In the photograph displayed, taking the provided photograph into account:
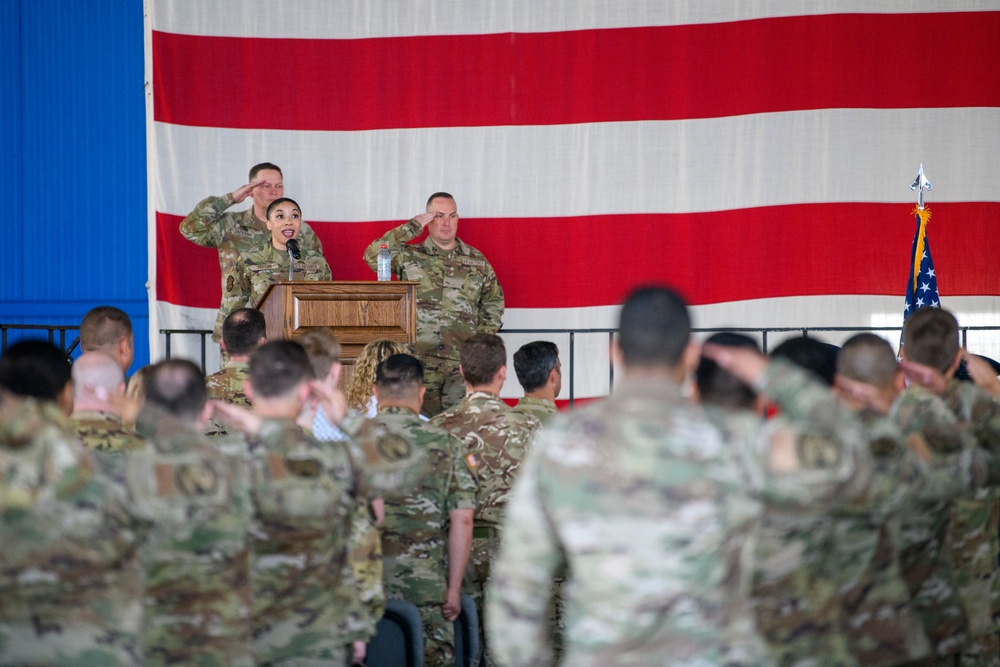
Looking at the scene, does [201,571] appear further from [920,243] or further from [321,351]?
[920,243]

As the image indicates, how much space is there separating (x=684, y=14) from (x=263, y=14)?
2.31m

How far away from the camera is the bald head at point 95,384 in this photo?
260 cm

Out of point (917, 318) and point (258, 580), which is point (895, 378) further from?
point (258, 580)

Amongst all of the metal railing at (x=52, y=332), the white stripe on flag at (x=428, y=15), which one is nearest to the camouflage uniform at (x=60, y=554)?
the metal railing at (x=52, y=332)

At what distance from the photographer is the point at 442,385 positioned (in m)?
6.15

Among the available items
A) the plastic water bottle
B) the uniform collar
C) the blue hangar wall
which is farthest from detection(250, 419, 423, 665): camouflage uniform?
the blue hangar wall

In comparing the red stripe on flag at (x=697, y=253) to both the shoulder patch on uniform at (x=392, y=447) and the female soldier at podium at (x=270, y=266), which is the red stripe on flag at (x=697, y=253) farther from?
the shoulder patch on uniform at (x=392, y=447)

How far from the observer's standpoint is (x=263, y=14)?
21.2 ft

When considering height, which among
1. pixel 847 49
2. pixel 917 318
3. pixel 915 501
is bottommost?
Answer: pixel 915 501

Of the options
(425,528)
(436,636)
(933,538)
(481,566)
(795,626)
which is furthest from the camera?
(481,566)

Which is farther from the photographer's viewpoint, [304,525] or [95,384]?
[95,384]

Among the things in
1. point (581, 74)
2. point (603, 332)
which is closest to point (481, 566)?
point (603, 332)

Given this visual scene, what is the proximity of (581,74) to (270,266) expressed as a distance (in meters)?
1.98

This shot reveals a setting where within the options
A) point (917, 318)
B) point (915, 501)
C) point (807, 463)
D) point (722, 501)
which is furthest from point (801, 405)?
point (917, 318)
